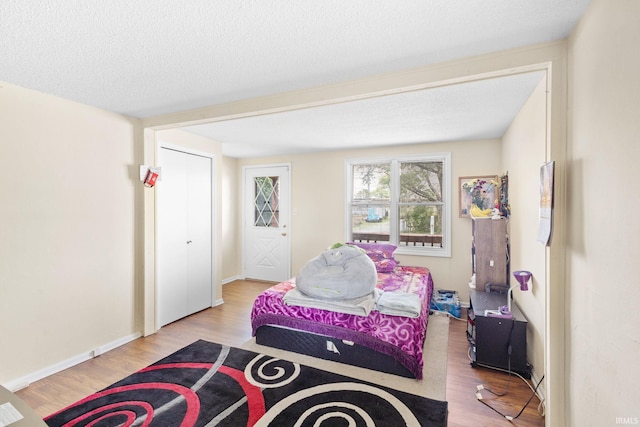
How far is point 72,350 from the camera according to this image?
2.80m

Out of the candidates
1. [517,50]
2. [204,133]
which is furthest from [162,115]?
[517,50]

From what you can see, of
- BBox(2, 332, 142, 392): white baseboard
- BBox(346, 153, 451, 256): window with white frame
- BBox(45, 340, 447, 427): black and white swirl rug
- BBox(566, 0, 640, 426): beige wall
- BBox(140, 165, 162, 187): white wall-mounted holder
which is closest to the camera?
BBox(566, 0, 640, 426): beige wall

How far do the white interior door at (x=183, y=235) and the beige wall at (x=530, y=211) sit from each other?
3.81m

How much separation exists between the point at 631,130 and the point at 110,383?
11.9ft

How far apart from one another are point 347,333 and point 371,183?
9.34 feet

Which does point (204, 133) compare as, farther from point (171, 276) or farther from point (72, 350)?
point (72, 350)

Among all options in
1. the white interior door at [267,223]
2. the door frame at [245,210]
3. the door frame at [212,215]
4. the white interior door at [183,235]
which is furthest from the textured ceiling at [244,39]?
the white interior door at [267,223]

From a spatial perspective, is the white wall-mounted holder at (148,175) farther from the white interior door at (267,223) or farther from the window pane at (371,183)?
the window pane at (371,183)

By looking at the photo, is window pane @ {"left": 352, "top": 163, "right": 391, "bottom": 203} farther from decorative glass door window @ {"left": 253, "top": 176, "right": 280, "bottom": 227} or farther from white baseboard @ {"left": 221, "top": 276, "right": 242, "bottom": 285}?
white baseboard @ {"left": 221, "top": 276, "right": 242, "bottom": 285}

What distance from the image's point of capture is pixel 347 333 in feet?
8.66

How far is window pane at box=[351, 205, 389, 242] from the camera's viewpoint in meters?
4.86

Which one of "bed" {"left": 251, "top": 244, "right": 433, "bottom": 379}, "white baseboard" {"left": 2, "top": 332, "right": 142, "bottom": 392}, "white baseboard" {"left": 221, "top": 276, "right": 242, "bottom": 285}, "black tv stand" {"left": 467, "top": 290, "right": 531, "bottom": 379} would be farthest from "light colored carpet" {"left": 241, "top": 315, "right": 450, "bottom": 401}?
"white baseboard" {"left": 221, "top": 276, "right": 242, "bottom": 285}

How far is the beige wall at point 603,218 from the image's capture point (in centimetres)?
115

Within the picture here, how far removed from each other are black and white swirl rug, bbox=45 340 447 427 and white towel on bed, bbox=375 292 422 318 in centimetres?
59
